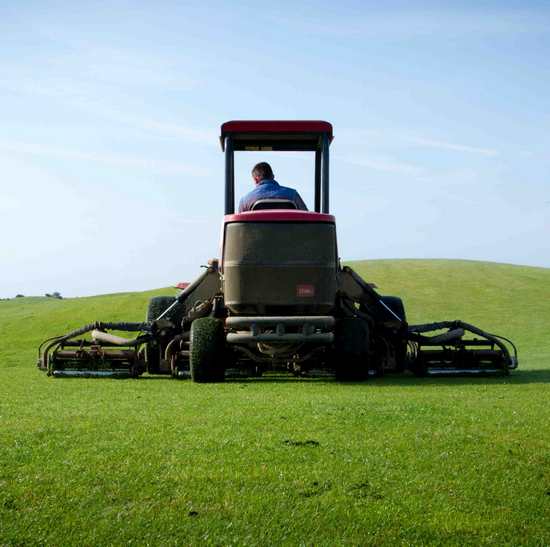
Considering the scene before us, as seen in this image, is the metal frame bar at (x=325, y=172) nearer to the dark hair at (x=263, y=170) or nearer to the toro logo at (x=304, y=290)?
the dark hair at (x=263, y=170)

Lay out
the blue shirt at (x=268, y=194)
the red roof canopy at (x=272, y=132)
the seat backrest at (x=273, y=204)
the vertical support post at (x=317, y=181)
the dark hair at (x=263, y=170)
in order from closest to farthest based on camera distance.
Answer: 1. the seat backrest at (x=273, y=204)
2. the blue shirt at (x=268, y=194)
3. the dark hair at (x=263, y=170)
4. the red roof canopy at (x=272, y=132)
5. the vertical support post at (x=317, y=181)

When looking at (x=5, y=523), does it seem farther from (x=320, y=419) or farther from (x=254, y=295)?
(x=254, y=295)

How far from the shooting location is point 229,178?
12242mm

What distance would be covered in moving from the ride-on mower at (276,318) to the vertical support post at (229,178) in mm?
14

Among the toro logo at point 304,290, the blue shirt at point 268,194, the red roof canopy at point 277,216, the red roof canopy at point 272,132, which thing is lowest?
the toro logo at point 304,290

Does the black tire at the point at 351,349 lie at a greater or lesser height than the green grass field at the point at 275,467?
greater

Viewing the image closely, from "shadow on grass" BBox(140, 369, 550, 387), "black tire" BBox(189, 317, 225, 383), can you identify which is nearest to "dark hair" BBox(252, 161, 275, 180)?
"black tire" BBox(189, 317, 225, 383)

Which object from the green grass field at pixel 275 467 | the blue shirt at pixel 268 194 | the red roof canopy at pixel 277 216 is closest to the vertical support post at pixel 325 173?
the blue shirt at pixel 268 194

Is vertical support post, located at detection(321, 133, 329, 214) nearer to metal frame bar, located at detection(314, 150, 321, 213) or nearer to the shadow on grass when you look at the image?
metal frame bar, located at detection(314, 150, 321, 213)

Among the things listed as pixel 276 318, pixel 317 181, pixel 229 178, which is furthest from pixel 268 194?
pixel 317 181

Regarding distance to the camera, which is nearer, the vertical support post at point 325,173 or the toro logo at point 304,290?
the toro logo at point 304,290

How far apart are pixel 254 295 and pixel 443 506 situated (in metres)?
6.56

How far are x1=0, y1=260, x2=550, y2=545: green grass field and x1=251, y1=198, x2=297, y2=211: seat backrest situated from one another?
2.68 metres

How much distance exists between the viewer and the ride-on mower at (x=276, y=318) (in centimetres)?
1067
